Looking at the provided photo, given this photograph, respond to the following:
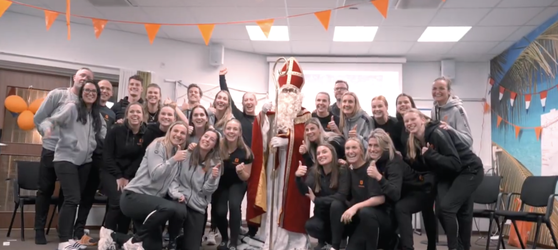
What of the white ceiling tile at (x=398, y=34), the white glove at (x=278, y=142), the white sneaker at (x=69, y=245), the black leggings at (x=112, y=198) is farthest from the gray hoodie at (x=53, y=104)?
the white ceiling tile at (x=398, y=34)

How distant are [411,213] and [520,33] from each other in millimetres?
4307

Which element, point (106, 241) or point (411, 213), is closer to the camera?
point (411, 213)

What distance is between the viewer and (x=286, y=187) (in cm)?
384

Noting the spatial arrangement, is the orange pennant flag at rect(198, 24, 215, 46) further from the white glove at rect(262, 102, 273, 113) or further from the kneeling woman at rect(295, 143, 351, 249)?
the kneeling woman at rect(295, 143, 351, 249)

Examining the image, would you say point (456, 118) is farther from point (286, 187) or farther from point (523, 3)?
point (523, 3)

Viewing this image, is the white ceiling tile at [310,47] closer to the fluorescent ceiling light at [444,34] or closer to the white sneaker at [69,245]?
the fluorescent ceiling light at [444,34]

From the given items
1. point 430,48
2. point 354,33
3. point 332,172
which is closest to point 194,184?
point 332,172

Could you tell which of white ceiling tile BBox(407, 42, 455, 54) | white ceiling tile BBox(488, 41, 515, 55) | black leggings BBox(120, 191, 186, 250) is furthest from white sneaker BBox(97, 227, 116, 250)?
white ceiling tile BBox(488, 41, 515, 55)

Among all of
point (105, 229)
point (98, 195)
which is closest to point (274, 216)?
point (105, 229)

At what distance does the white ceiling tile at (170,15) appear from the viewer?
586 cm

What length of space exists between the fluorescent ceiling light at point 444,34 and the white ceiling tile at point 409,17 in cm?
37

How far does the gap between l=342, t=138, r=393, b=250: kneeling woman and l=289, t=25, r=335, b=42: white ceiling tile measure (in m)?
3.24

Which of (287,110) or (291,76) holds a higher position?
(291,76)

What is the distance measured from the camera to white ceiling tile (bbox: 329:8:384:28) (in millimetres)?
5691
